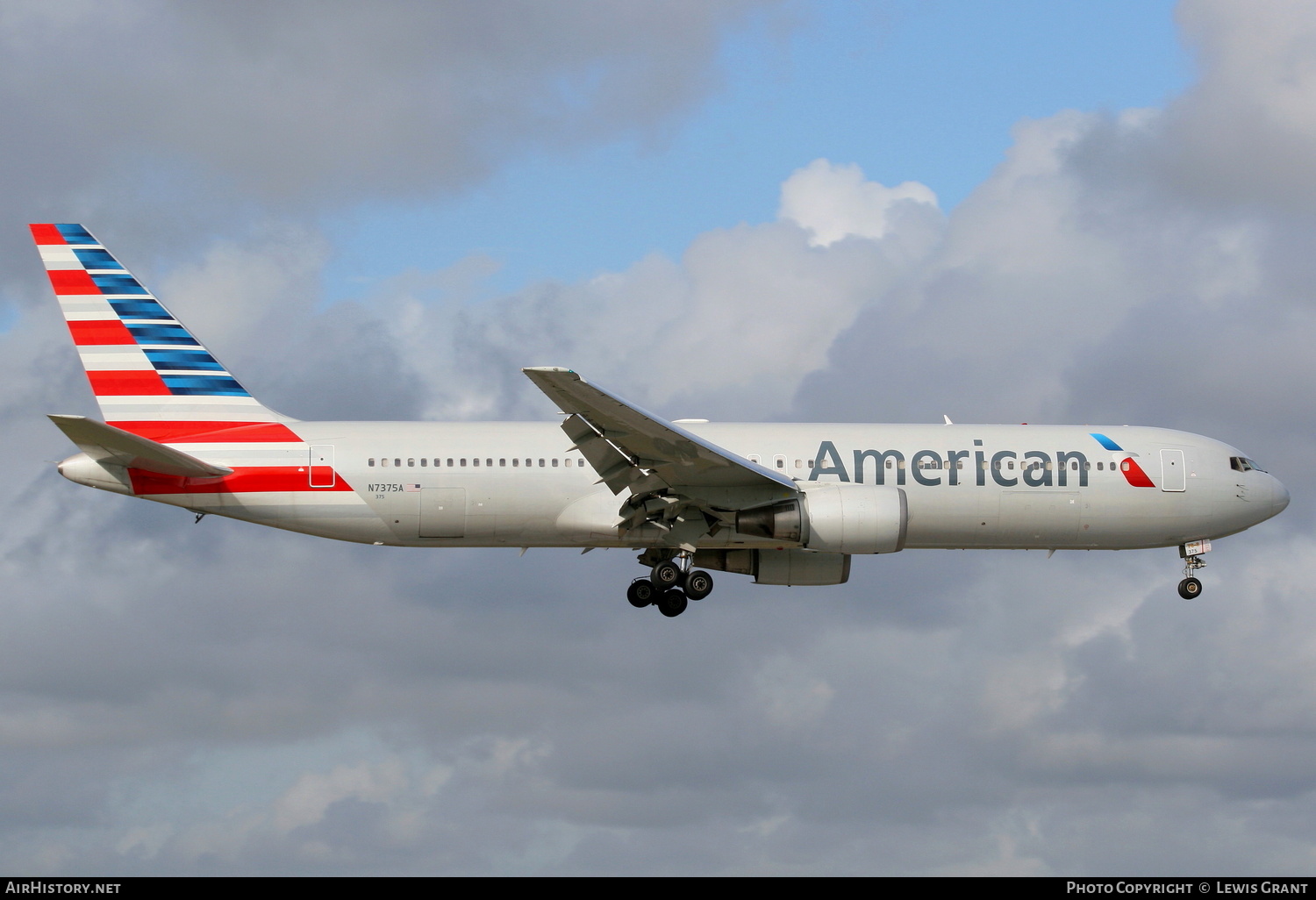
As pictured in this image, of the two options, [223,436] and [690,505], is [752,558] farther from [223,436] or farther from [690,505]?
[223,436]

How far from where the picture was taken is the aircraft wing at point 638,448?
86.6 ft

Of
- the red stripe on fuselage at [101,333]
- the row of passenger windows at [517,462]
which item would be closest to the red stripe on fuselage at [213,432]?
the red stripe on fuselage at [101,333]

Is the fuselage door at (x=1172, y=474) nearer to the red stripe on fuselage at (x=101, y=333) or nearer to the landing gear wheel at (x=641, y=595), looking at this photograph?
the landing gear wheel at (x=641, y=595)

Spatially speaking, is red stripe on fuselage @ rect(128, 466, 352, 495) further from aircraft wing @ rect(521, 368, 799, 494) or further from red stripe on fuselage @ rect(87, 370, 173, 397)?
aircraft wing @ rect(521, 368, 799, 494)

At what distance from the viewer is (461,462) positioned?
98.6 ft

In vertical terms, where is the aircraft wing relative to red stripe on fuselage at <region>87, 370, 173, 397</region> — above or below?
below

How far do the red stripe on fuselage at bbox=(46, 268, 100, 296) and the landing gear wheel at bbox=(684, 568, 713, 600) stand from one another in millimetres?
15060

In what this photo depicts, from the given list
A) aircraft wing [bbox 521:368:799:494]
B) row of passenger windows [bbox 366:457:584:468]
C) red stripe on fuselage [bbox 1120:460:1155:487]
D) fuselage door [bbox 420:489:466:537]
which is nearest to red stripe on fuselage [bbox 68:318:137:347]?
row of passenger windows [bbox 366:457:584:468]

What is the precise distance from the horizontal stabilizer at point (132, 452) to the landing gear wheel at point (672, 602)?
9921 millimetres

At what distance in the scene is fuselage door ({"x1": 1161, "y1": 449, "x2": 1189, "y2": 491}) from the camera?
105 ft

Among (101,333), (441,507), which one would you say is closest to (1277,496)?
(441,507)

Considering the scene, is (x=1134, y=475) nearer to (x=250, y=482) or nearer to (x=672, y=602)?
(x=672, y=602)

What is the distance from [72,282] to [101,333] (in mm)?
1423

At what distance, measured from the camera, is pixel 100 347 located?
103 ft
